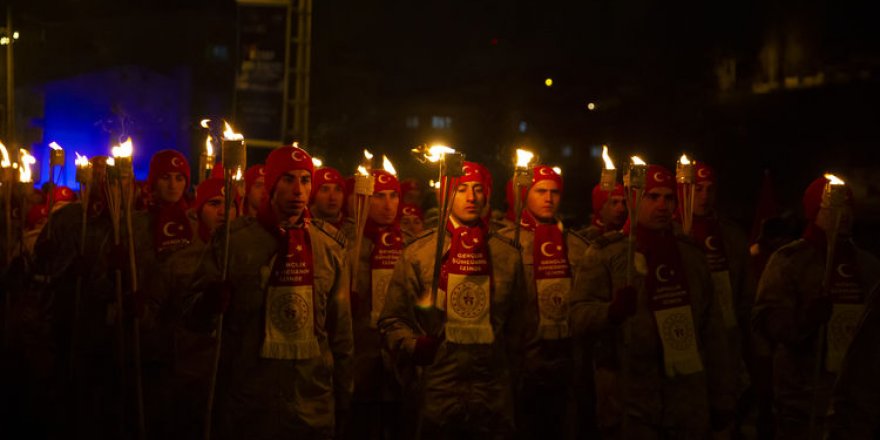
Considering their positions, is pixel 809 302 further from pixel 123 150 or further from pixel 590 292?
pixel 123 150

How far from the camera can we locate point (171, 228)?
7887 millimetres

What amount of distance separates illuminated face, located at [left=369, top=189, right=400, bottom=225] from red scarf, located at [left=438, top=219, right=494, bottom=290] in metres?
2.28

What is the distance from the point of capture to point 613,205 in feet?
30.0

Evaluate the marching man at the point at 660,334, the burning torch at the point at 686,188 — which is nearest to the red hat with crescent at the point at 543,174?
the burning torch at the point at 686,188

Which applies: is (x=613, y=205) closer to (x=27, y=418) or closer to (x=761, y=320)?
(x=761, y=320)

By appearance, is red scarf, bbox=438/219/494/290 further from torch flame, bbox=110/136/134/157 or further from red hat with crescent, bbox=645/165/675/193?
torch flame, bbox=110/136/134/157

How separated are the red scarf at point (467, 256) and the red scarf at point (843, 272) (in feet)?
8.24

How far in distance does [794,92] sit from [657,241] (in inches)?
965

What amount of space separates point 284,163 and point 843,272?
13.3 ft

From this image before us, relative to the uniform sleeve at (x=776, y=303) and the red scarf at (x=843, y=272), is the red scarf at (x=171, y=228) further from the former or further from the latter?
the red scarf at (x=843, y=272)

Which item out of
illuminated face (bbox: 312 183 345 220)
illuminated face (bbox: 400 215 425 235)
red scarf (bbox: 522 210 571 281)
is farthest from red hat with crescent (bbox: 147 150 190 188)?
red scarf (bbox: 522 210 571 281)

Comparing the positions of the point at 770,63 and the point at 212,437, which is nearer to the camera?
the point at 212,437

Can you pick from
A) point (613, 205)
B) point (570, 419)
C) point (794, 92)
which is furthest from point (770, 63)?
point (570, 419)

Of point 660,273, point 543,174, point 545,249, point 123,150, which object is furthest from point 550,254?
point 123,150
